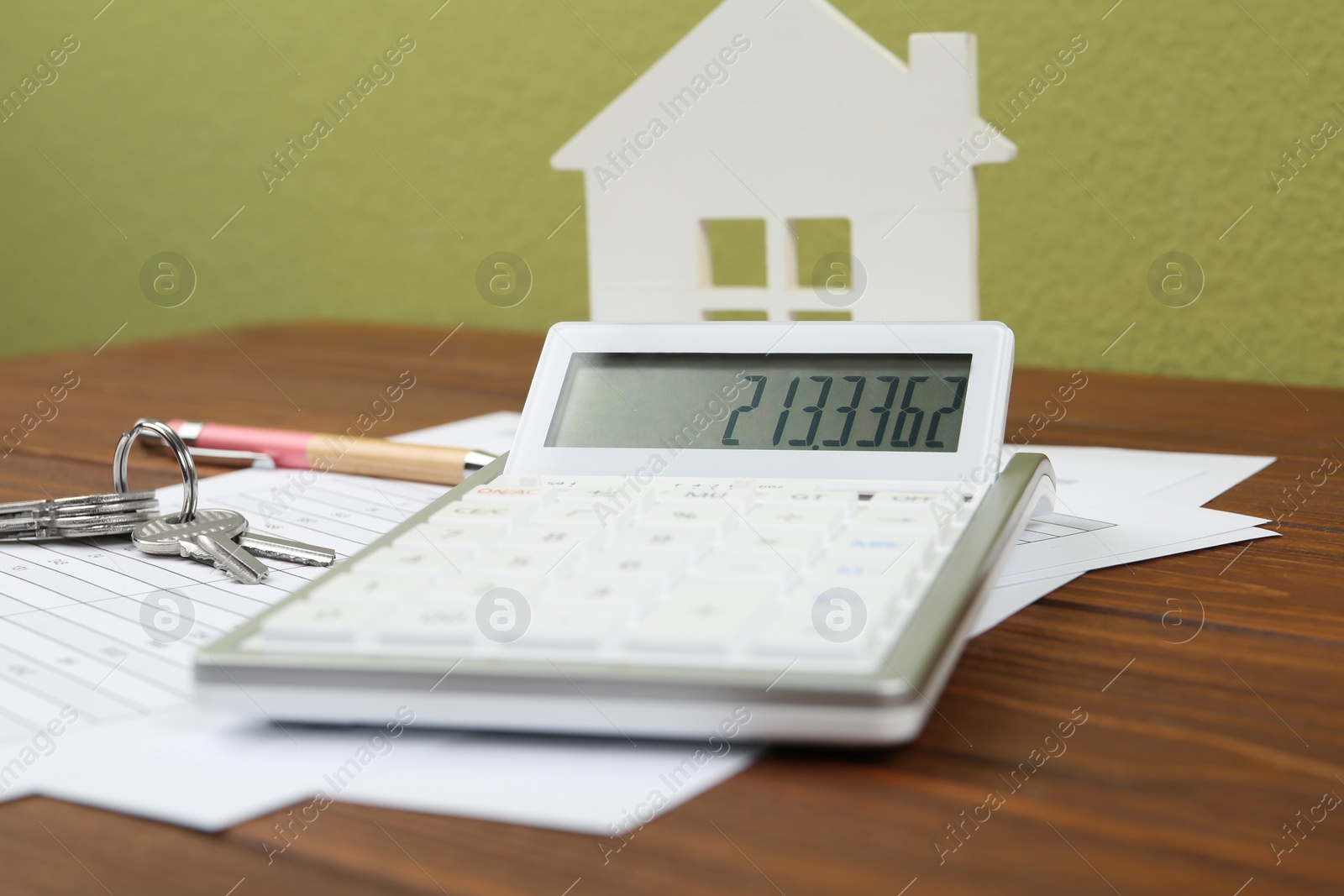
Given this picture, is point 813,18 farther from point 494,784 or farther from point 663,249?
point 494,784

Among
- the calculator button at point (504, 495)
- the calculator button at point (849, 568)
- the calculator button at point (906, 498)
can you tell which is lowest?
the calculator button at point (906, 498)

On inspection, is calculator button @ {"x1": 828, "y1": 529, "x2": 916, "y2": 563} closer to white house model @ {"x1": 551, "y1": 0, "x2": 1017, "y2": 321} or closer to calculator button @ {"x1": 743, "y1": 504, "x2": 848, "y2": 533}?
calculator button @ {"x1": 743, "y1": 504, "x2": 848, "y2": 533}

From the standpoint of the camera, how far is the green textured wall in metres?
1.11

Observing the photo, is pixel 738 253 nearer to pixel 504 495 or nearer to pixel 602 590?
pixel 504 495

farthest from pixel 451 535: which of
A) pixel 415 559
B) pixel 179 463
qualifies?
pixel 179 463

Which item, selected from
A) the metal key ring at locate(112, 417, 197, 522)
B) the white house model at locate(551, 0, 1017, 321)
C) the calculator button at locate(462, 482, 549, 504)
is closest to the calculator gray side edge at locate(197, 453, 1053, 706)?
the calculator button at locate(462, 482, 549, 504)

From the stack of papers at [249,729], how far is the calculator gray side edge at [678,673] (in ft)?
0.06

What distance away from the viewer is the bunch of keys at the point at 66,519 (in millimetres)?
597

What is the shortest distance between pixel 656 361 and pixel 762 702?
268 mm

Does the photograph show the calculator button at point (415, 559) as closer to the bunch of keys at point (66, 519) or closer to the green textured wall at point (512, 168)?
the bunch of keys at point (66, 519)

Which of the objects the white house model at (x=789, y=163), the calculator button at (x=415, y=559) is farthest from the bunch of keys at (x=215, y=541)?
the white house model at (x=789, y=163)

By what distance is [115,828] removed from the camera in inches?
12.9

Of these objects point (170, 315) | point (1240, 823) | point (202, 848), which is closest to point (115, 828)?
point (202, 848)

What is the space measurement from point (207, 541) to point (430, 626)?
8.7 inches
